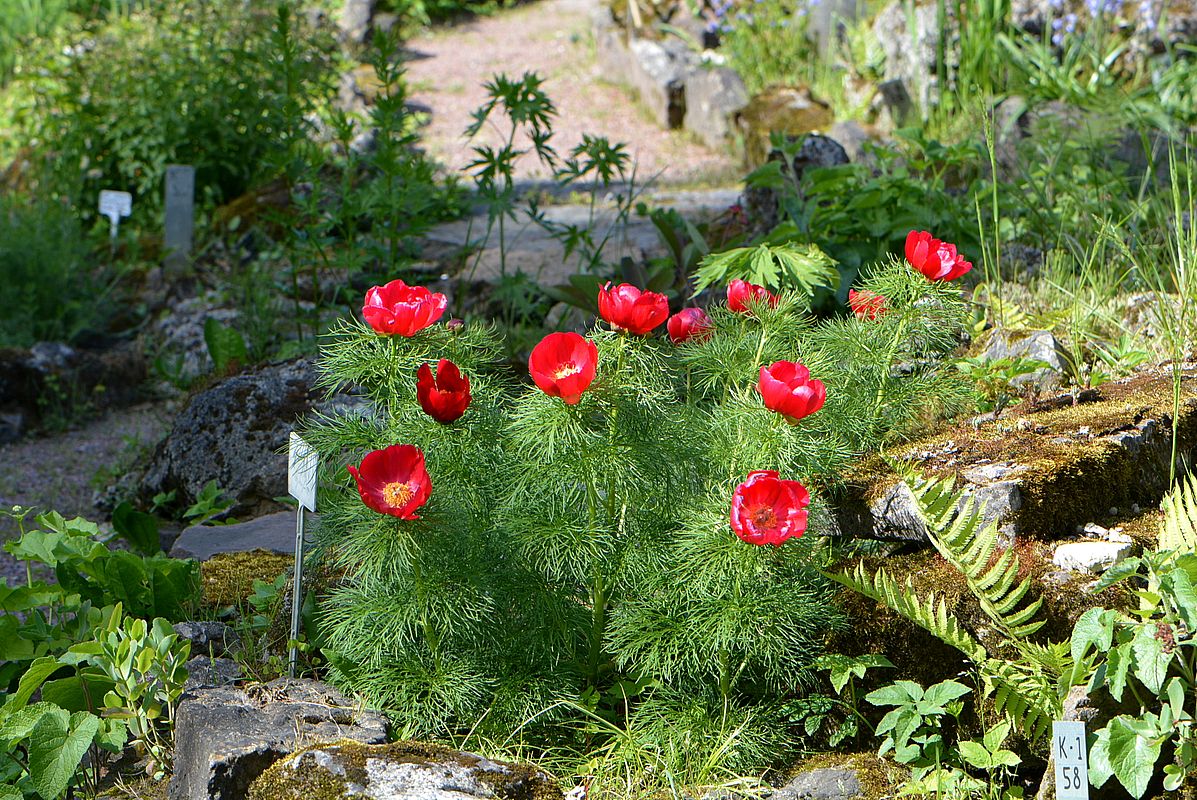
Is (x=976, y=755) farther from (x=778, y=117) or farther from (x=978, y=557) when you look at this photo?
(x=778, y=117)

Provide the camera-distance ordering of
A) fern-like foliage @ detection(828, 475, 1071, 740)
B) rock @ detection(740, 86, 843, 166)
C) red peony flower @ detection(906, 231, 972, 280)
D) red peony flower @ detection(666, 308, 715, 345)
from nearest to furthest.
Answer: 1. fern-like foliage @ detection(828, 475, 1071, 740)
2. red peony flower @ detection(666, 308, 715, 345)
3. red peony flower @ detection(906, 231, 972, 280)
4. rock @ detection(740, 86, 843, 166)

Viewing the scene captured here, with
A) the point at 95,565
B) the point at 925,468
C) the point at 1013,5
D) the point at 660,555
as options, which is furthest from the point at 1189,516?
A: the point at 1013,5

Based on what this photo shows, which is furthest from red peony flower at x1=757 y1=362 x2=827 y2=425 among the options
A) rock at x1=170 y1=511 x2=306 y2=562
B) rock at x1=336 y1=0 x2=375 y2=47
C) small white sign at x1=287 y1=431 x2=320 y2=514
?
rock at x1=336 y1=0 x2=375 y2=47

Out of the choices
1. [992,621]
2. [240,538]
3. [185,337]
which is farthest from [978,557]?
[185,337]

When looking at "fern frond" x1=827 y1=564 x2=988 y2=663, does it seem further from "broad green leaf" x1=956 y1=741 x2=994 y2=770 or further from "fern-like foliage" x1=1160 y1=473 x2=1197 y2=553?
"fern-like foliage" x1=1160 y1=473 x2=1197 y2=553

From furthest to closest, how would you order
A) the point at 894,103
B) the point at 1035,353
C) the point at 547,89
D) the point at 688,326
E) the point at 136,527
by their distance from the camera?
the point at 547,89
the point at 894,103
the point at 1035,353
the point at 136,527
the point at 688,326

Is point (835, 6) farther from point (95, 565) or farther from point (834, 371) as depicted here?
point (95, 565)

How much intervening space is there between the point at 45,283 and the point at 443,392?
431 cm

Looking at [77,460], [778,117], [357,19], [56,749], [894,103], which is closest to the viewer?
[56,749]

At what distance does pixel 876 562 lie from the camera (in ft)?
8.36

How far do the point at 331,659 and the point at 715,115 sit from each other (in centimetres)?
699

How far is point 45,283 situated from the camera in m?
5.63

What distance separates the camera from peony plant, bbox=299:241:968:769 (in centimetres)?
208

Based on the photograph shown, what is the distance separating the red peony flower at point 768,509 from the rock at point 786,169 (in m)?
3.00
